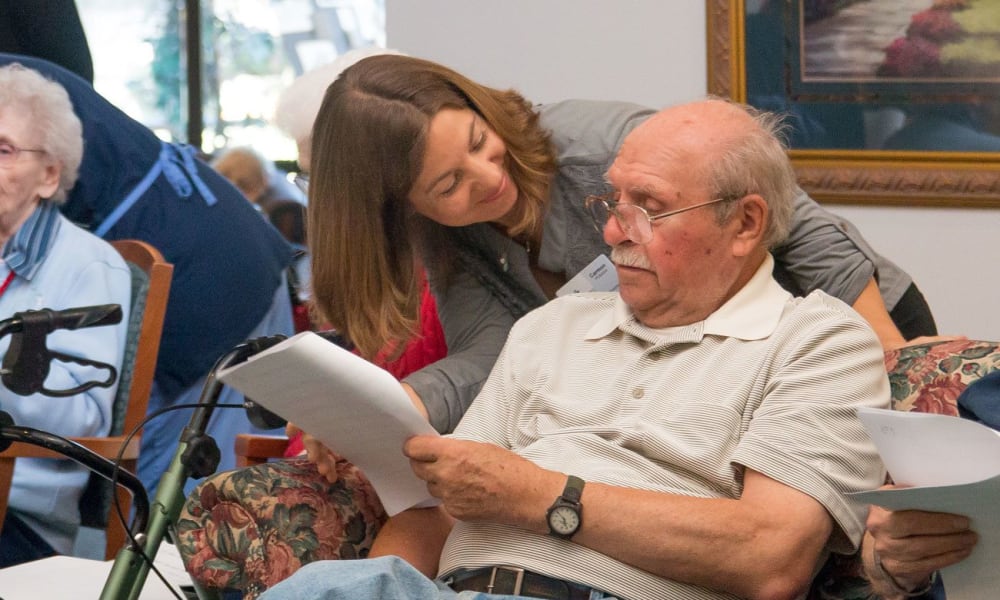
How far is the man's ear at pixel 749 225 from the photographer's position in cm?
182

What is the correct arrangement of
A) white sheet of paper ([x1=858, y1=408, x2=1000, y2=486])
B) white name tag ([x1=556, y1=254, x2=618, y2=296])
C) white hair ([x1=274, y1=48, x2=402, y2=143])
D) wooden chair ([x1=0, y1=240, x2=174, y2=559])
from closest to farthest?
white sheet of paper ([x1=858, y1=408, x2=1000, y2=486]), white name tag ([x1=556, y1=254, x2=618, y2=296]), white hair ([x1=274, y1=48, x2=402, y2=143]), wooden chair ([x1=0, y1=240, x2=174, y2=559])

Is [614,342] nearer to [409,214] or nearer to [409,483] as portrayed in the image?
[409,483]

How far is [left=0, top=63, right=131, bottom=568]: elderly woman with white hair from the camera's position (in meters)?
2.85

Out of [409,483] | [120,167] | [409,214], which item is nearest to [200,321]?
[120,167]

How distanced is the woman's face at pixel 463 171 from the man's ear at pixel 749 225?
17.5 inches

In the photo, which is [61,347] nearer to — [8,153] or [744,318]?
[8,153]

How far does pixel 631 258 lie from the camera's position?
1.85 metres

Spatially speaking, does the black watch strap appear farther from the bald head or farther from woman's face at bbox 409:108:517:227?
woman's face at bbox 409:108:517:227

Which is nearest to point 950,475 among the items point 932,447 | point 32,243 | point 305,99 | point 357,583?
point 932,447

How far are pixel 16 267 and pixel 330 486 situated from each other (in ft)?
4.57

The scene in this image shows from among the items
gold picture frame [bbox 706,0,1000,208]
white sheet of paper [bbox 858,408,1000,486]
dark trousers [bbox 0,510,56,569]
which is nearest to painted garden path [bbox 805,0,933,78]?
gold picture frame [bbox 706,0,1000,208]

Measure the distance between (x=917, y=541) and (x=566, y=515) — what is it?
448mm

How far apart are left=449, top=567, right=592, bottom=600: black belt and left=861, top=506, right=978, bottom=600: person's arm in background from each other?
397mm

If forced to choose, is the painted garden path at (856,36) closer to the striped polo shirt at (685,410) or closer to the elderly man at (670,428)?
the elderly man at (670,428)
